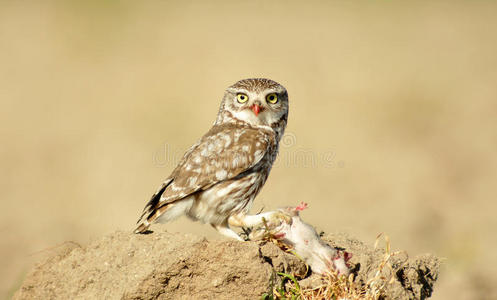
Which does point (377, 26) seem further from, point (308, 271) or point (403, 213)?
point (308, 271)

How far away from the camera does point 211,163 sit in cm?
572

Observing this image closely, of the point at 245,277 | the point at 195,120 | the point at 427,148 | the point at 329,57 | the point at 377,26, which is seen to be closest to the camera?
the point at 245,277

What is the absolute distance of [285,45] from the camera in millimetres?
19984

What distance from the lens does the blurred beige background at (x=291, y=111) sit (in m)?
12.1

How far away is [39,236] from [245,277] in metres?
7.38

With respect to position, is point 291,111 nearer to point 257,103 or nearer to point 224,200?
point 257,103

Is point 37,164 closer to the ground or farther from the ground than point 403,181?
closer to the ground

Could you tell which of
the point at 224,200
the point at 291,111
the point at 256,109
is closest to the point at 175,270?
the point at 224,200

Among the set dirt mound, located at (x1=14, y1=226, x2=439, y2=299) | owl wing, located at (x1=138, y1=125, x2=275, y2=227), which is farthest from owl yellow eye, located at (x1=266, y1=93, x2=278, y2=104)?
dirt mound, located at (x1=14, y1=226, x2=439, y2=299)

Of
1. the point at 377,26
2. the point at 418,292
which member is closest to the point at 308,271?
the point at 418,292

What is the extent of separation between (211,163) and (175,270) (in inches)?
53.4

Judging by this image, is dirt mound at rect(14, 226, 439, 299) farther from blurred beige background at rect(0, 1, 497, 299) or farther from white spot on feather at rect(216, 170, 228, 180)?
blurred beige background at rect(0, 1, 497, 299)

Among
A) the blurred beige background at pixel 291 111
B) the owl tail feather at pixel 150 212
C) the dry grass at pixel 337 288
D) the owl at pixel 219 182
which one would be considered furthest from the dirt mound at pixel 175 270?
the blurred beige background at pixel 291 111

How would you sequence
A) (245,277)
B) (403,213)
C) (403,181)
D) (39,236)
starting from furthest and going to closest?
(403,181)
(403,213)
(39,236)
(245,277)
